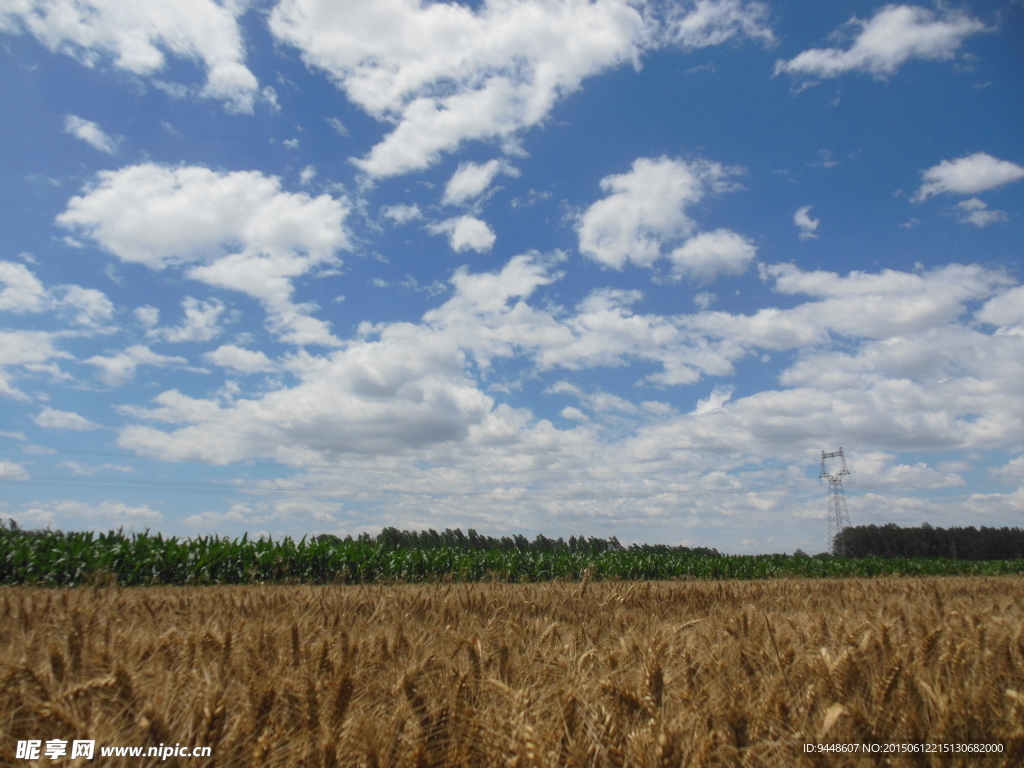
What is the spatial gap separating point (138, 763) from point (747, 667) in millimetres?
3042

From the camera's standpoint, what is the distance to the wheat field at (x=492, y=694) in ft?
6.86

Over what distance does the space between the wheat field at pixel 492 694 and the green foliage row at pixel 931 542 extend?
8886 cm

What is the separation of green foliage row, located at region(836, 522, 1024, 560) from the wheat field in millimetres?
88858

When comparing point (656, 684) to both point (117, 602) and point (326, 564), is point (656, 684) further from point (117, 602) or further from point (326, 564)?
point (326, 564)

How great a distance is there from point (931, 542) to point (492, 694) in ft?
335

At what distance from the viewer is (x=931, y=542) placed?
8350 cm

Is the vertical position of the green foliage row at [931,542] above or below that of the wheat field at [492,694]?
below

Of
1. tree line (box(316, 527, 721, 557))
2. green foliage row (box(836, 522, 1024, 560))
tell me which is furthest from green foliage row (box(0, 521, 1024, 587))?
green foliage row (box(836, 522, 1024, 560))

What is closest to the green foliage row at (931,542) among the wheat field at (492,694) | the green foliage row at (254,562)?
the green foliage row at (254,562)

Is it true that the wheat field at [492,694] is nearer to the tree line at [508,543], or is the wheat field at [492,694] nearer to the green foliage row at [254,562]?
the green foliage row at [254,562]

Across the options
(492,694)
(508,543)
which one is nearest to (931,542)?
(508,543)

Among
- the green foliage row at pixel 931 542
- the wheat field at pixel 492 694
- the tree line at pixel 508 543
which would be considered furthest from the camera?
the green foliage row at pixel 931 542

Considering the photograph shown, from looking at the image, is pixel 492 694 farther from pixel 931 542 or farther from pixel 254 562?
pixel 931 542

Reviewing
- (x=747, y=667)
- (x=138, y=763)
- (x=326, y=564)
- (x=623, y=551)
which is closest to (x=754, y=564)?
(x=623, y=551)
